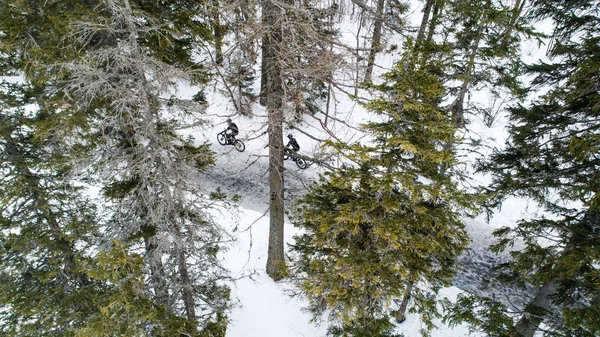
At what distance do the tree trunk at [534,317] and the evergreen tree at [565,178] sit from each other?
0.04 feet

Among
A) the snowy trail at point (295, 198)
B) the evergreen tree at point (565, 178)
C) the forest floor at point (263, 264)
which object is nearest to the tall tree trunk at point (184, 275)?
the forest floor at point (263, 264)

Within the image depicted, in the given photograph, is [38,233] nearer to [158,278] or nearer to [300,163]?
[158,278]

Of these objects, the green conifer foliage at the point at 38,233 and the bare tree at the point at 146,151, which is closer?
the bare tree at the point at 146,151

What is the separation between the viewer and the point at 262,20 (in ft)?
21.5

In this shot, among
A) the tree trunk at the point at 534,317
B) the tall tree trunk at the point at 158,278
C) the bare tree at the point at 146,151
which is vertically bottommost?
the tree trunk at the point at 534,317

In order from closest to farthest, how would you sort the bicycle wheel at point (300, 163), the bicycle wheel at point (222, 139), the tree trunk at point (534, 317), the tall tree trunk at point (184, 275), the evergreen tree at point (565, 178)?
the evergreen tree at point (565, 178)
the tall tree trunk at point (184, 275)
the tree trunk at point (534, 317)
the bicycle wheel at point (300, 163)
the bicycle wheel at point (222, 139)

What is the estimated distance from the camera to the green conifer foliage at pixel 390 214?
213 inches

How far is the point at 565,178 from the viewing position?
6.96 m

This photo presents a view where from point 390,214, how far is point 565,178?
13.3 feet

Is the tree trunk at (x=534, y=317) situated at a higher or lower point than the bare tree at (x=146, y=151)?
lower

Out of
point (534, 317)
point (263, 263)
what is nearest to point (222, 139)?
point (263, 263)

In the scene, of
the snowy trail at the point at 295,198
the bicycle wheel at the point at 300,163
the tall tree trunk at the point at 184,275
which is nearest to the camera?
the tall tree trunk at the point at 184,275

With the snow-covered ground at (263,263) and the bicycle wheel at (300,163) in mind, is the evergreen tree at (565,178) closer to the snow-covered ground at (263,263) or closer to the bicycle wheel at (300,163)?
the snow-covered ground at (263,263)

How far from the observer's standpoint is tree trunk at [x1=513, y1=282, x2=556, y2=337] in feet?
22.9
